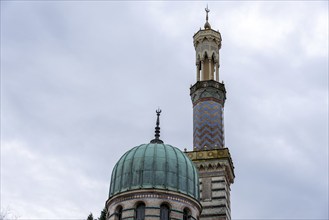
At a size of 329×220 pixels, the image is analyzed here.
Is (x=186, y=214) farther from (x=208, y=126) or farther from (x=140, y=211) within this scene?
(x=208, y=126)

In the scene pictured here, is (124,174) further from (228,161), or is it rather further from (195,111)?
(195,111)

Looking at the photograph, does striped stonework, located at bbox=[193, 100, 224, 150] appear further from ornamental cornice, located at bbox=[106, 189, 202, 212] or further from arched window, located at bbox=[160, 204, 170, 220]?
arched window, located at bbox=[160, 204, 170, 220]

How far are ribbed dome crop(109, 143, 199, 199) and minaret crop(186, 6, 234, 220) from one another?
32.8ft

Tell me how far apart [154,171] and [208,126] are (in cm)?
1526

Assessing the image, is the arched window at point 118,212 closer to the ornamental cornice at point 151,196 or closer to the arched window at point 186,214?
the ornamental cornice at point 151,196

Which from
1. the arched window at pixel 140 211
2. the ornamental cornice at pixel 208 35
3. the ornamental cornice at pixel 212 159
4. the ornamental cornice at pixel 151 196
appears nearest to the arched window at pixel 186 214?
the ornamental cornice at pixel 151 196

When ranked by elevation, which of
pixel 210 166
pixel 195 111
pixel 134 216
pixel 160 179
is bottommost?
pixel 134 216

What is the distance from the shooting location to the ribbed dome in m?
23.0

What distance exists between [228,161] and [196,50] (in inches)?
454

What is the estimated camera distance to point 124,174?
77.5 feet

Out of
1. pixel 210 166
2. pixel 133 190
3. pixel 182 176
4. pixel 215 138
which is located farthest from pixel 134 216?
pixel 215 138

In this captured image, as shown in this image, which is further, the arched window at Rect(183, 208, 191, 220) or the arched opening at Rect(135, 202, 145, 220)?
the arched window at Rect(183, 208, 191, 220)

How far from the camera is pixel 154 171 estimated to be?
76.0ft

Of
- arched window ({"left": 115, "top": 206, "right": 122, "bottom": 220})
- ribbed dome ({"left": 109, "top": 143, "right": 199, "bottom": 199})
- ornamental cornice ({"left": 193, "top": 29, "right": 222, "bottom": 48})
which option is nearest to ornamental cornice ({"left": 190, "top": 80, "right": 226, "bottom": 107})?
ornamental cornice ({"left": 193, "top": 29, "right": 222, "bottom": 48})
